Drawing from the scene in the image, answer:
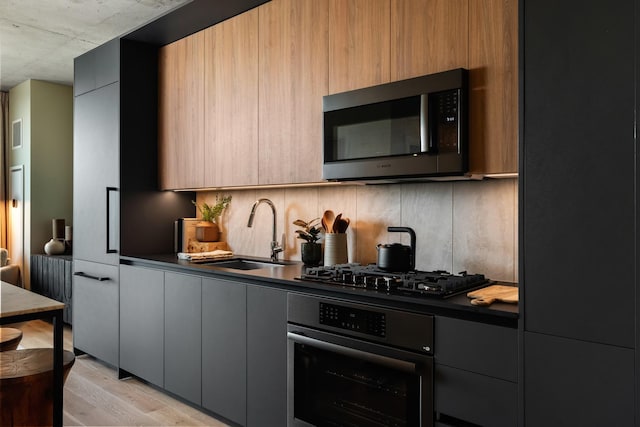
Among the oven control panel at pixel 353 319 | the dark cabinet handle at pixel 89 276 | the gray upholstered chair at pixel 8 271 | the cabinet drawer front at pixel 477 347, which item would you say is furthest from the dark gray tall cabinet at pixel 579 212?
the gray upholstered chair at pixel 8 271

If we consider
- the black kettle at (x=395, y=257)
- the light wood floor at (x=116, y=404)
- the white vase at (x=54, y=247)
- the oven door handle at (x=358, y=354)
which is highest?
the black kettle at (x=395, y=257)

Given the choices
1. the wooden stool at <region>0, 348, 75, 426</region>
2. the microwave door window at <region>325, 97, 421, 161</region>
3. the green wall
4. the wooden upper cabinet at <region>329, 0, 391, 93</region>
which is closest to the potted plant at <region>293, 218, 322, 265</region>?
the microwave door window at <region>325, 97, 421, 161</region>

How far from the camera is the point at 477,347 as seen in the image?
5.65ft

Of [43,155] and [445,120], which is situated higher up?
[43,155]

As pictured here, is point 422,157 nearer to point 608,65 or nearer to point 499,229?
point 499,229

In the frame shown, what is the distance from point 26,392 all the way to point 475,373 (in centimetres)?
186

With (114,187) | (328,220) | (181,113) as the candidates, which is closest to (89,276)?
(114,187)

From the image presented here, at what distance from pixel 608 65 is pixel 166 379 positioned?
9.18 ft

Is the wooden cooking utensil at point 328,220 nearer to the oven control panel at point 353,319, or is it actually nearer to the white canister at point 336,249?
the white canister at point 336,249

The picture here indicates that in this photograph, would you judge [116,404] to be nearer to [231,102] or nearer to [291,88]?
[231,102]

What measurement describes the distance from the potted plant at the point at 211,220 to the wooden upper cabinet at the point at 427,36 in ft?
5.91

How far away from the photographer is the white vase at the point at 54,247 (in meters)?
5.62

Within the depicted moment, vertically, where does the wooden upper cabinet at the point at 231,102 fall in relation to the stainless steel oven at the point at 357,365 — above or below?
above

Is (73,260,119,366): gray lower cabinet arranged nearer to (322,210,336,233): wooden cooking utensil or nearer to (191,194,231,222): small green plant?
(191,194,231,222): small green plant
